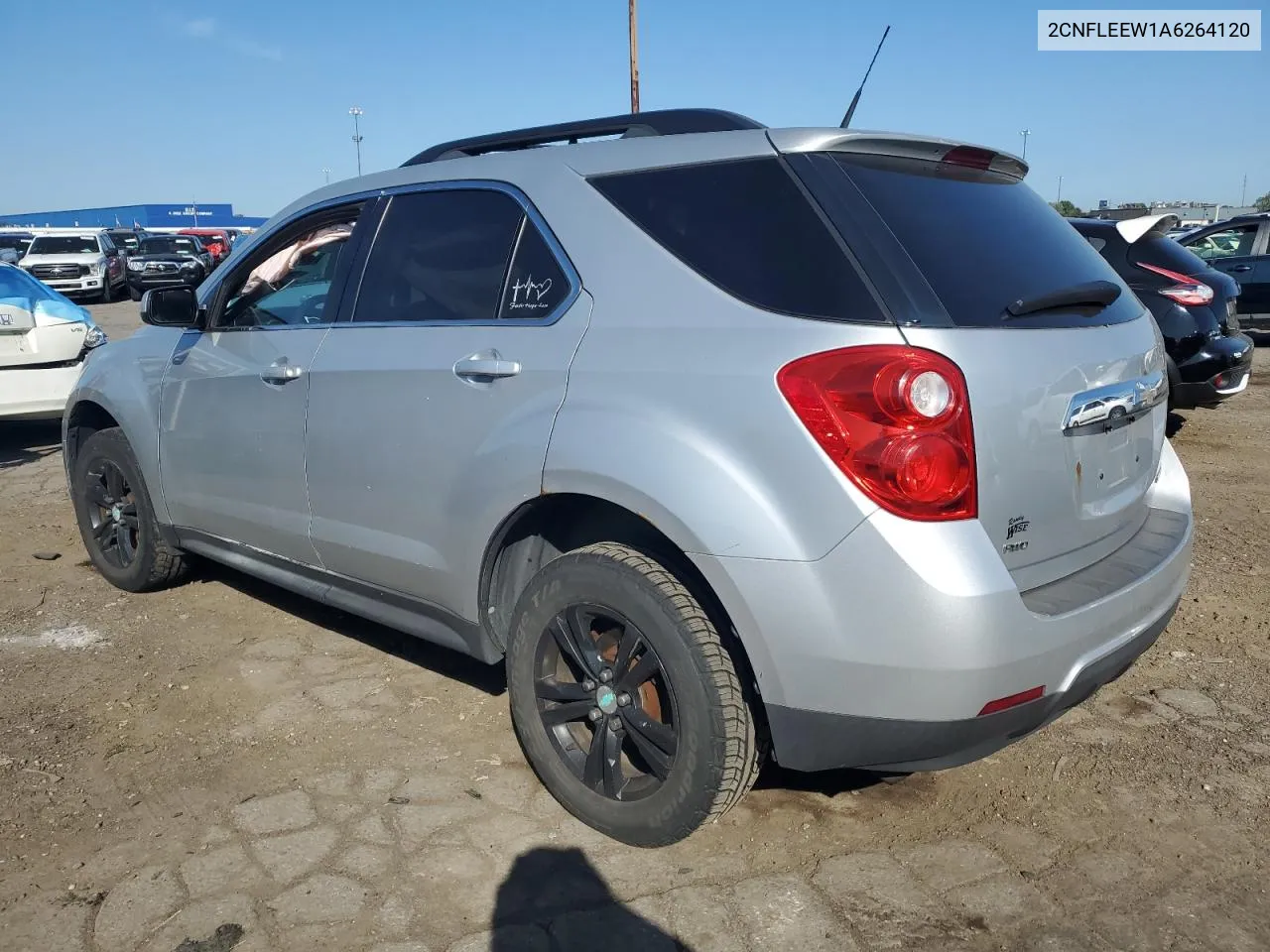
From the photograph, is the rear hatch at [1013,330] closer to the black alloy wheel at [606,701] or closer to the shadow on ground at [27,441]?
the black alloy wheel at [606,701]

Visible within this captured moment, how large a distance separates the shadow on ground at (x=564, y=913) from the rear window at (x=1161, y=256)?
261 inches

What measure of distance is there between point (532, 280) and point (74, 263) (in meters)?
25.6

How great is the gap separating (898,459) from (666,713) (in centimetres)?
91

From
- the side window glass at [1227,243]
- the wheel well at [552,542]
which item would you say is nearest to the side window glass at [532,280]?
the wheel well at [552,542]

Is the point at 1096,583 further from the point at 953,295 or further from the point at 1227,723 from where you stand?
the point at 1227,723

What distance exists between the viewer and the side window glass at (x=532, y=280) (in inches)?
111

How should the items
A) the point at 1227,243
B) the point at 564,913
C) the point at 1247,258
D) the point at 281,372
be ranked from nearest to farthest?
the point at 564,913 < the point at 281,372 < the point at 1247,258 < the point at 1227,243

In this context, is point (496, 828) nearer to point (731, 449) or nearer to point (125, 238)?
point (731, 449)

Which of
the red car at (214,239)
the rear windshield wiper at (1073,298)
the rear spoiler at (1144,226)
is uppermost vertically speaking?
the red car at (214,239)

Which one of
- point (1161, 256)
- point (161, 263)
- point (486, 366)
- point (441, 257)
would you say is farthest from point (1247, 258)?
point (161, 263)

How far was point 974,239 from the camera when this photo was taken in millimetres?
2566

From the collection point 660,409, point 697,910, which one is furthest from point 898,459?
point 697,910

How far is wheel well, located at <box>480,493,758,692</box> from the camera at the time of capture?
8.45 ft

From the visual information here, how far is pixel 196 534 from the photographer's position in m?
4.19
